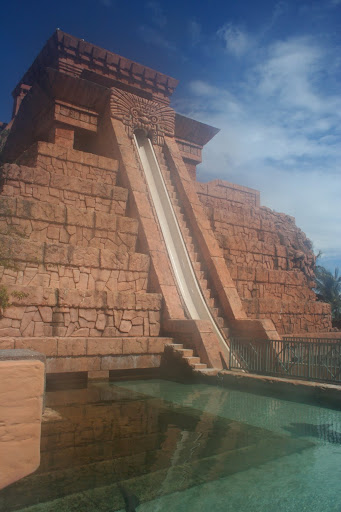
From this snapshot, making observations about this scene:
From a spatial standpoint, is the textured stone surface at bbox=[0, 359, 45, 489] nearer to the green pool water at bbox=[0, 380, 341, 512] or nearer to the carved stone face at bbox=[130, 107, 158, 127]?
the green pool water at bbox=[0, 380, 341, 512]

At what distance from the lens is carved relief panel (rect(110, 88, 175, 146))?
40.6ft

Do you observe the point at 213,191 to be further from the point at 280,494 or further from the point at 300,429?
the point at 280,494

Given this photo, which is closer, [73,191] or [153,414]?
[153,414]

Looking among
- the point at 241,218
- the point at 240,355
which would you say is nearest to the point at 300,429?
the point at 240,355

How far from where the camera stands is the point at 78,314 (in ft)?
25.8

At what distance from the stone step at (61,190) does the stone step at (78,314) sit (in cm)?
274

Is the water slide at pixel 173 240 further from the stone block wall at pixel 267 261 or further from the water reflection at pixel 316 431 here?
the water reflection at pixel 316 431

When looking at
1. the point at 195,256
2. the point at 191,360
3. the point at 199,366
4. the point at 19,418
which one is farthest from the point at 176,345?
the point at 19,418

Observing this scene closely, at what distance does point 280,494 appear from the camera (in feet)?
9.50

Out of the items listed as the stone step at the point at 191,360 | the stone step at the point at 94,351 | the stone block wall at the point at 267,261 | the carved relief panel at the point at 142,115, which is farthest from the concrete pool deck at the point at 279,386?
the carved relief panel at the point at 142,115

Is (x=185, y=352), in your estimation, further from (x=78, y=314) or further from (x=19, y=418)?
(x=19, y=418)

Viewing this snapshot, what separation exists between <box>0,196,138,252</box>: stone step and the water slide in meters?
1.15

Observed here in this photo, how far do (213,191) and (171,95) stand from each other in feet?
14.0

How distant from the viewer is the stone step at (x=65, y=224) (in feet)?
28.4
